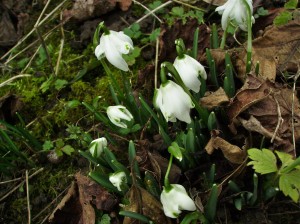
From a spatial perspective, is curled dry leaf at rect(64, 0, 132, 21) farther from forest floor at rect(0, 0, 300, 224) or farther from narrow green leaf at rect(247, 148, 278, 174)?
narrow green leaf at rect(247, 148, 278, 174)

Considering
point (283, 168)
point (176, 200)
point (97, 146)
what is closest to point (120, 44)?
point (97, 146)

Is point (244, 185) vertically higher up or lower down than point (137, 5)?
lower down

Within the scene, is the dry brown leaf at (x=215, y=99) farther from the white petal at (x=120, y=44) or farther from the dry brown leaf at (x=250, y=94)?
the white petal at (x=120, y=44)

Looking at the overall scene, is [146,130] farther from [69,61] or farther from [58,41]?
[58,41]

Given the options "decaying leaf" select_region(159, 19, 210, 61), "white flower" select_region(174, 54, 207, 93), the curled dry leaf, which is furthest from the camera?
the curled dry leaf

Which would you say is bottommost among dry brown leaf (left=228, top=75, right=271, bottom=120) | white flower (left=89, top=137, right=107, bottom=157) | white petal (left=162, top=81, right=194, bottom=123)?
dry brown leaf (left=228, top=75, right=271, bottom=120)

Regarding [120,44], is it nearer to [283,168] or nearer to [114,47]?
[114,47]

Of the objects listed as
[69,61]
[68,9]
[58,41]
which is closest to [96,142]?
[69,61]

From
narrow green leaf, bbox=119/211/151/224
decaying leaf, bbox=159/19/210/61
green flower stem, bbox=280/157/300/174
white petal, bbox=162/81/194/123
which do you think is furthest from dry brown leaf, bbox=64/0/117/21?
green flower stem, bbox=280/157/300/174
